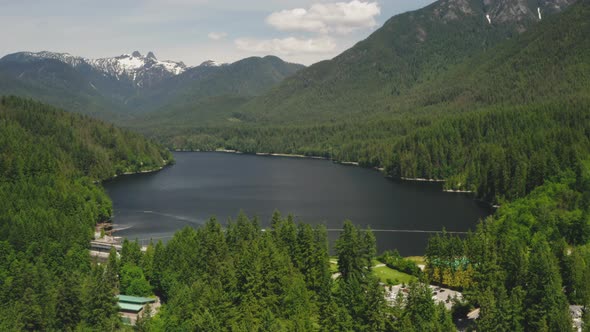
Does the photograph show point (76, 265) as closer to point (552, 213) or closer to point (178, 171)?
point (552, 213)

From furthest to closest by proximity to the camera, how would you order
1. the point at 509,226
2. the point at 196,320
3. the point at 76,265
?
the point at 509,226
the point at 76,265
the point at 196,320

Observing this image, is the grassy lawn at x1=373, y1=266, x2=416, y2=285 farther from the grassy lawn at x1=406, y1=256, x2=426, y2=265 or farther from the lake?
the lake

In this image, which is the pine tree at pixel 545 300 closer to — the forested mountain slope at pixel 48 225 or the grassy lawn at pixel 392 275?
the grassy lawn at pixel 392 275

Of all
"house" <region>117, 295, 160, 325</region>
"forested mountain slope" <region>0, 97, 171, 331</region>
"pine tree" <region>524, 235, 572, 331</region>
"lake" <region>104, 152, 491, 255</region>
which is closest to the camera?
"pine tree" <region>524, 235, 572, 331</region>

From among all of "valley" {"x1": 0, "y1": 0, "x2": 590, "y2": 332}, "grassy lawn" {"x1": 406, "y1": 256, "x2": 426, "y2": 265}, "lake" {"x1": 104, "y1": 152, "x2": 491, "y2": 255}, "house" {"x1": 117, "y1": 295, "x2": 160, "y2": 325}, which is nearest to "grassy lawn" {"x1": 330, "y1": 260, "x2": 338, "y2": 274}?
"valley" {"x1": 0, "y1": 0, "x2": 590, "y2": 332}

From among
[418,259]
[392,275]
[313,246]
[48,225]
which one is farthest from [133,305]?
[418,259]

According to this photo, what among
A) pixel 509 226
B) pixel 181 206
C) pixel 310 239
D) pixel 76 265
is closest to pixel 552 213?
pixel 509 226

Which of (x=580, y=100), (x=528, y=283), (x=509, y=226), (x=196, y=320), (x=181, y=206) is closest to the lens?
(x=196, y=320)
